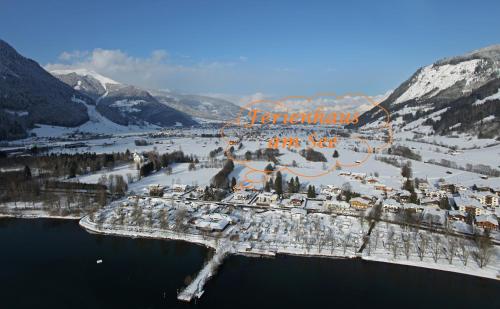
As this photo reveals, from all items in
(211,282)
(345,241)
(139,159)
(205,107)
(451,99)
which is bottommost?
(211,282)

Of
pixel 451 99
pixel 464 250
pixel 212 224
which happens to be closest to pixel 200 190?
pixel 212 224

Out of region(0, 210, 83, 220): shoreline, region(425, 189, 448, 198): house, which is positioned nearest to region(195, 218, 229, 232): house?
region(0, 210, 83, 220): shoreline

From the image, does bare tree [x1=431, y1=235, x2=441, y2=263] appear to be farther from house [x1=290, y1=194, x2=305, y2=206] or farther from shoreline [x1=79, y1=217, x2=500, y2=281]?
house [x1=290, y1=194, x2=305, y2=206]

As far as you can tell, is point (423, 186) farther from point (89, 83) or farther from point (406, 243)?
point (89, 83)

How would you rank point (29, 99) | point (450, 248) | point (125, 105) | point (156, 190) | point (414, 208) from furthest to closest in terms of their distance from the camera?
point (125, 105) < point (29, 99) < point (156, 190) < point (414, 208) < point (450, 248)

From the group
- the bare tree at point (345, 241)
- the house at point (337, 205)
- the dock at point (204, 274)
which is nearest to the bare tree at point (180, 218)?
the dock at point (204, 274)

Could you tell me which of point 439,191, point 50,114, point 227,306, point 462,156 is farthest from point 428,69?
point 227,306

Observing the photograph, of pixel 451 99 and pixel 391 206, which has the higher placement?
pixel 451 99
